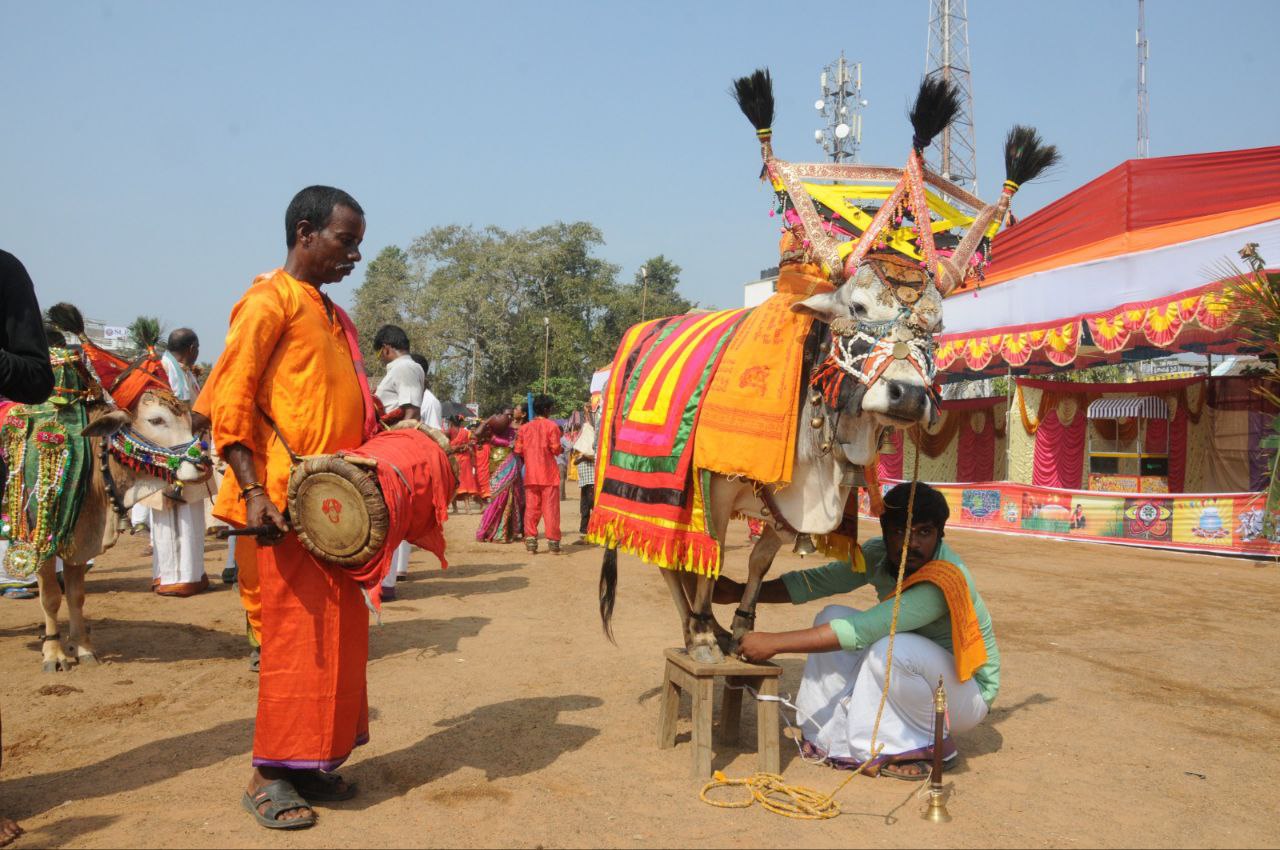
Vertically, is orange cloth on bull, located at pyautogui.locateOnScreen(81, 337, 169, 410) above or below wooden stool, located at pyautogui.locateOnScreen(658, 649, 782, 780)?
above

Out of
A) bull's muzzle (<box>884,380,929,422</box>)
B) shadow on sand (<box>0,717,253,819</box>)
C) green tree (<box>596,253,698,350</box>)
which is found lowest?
shadow on sand (<box>0,717,253,819</box>)

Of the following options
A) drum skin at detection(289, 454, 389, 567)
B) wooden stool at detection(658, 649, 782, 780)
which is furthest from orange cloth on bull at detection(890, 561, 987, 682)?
drum skin at detection(289, 454, 389, 567)

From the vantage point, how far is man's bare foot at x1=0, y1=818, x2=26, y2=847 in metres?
3.09

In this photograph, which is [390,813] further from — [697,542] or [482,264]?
[482,264]

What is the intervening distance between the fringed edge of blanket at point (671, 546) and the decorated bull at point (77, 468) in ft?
11.4

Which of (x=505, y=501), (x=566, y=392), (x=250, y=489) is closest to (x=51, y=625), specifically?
(x=250, y=489)

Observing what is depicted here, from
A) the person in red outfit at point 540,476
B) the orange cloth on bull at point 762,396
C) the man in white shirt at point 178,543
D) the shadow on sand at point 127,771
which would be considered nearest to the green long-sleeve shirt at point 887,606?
the orange cloth on bull at point 762,396

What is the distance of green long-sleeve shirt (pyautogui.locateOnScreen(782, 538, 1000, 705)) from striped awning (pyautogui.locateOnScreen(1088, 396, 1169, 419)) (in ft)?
43.3

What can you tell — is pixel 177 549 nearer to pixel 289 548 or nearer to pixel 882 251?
pixel 289 548

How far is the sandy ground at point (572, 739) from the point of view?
11.1 feet

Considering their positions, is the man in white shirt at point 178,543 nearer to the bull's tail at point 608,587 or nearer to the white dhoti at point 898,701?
the bull's tail at point 608,587

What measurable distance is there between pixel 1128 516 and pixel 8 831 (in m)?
13.8

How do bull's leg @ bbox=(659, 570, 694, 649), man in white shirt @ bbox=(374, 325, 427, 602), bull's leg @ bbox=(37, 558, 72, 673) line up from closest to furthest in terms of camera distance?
bull's leg @ bbox=(659, 570, 694, 649) < bull's leg @ bbox=(37, 558, 72, 673) < man in white shirt @ bbox=(374, 325, 427, 602)

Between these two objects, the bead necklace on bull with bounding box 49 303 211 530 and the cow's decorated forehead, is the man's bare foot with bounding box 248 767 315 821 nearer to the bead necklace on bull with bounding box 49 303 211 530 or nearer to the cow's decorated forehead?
the cow's decorated forehead
